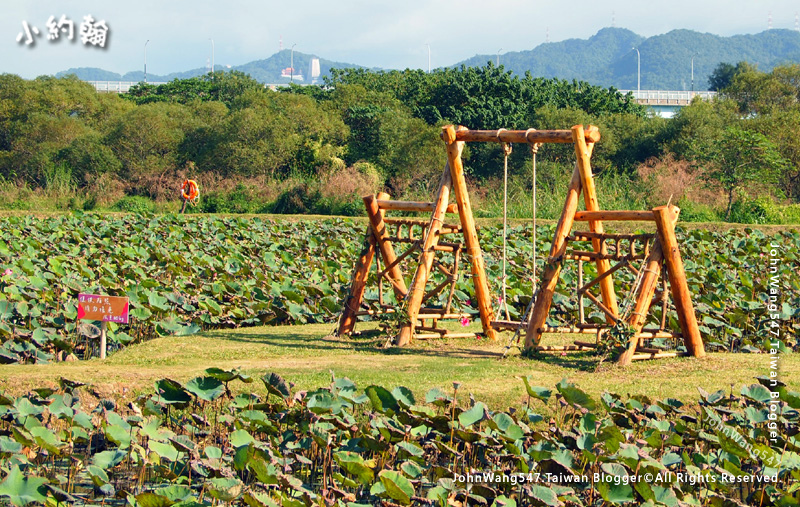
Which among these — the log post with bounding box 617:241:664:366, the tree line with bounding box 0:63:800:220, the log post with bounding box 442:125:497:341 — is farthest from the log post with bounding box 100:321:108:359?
the tree line with bounding box 0:63:800:220

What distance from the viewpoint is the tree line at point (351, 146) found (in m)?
28.5

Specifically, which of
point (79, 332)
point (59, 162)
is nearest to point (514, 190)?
point (59, 162)

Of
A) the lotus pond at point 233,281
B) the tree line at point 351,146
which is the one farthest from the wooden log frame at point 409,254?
the tree line at point 351,146

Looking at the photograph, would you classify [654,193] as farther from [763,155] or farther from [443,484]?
[443,484]

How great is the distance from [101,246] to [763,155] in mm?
17740

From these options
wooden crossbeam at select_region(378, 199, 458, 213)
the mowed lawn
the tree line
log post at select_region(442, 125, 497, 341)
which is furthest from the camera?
the tree line

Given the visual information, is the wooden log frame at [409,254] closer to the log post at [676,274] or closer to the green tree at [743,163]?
the log post at [676,274]

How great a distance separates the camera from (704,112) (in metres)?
33.9

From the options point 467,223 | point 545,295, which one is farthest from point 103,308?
point 545,295

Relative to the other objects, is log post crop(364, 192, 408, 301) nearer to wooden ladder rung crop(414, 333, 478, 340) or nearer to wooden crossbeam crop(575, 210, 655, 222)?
wooden ladder rung crop(414, 333, 478, 340)

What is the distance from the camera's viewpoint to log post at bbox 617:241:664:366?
8.42m

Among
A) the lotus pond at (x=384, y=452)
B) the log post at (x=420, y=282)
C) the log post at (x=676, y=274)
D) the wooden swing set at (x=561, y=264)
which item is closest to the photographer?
the lotus pond at (x=384, y=452)

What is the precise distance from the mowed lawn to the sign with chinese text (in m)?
0.44

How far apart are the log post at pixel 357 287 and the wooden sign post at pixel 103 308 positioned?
8.14 ft
